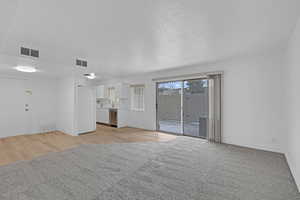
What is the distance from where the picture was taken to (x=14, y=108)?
5.13 metres

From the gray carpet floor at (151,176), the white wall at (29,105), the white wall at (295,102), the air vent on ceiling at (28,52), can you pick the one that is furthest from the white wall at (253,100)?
the white wall at (29,105)

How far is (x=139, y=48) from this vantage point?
2.90m

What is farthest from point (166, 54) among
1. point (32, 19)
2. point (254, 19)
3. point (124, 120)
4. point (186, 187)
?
point (124, 120)

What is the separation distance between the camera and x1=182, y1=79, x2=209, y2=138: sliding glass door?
4.77 meters

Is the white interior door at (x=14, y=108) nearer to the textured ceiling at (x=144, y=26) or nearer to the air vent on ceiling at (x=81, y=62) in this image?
the textured ceiling at (x=144, y=26)

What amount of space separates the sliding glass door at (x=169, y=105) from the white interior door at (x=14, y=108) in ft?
17.5

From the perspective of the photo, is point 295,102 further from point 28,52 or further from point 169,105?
point 28,52

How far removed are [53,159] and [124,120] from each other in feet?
12.3

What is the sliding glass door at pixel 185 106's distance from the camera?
15.8 ft

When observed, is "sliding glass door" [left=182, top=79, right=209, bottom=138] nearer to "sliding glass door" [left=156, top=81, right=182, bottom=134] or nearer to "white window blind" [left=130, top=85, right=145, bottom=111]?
"sliding glass door" [left=156, top=81, right=182, bottom=134]

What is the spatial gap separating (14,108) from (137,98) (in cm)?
480

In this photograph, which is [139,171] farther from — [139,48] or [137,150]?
[139,48]

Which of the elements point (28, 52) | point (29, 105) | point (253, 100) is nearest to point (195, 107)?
point (253, 100)

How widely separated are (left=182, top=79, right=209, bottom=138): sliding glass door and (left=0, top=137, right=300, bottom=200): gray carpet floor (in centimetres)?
143
